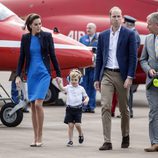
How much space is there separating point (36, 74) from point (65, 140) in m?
1.17

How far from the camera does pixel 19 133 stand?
13938 mm

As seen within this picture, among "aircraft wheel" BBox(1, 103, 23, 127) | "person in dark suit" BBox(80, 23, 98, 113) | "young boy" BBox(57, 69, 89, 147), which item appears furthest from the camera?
"person in dark suit" BBox(80, 23, 98, 113)

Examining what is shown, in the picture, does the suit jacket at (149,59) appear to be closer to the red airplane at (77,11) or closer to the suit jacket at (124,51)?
the suit jacket at (124,51)

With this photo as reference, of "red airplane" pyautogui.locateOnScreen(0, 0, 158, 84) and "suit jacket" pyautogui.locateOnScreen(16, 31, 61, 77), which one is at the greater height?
"red airplane" pyautogui.locateOnScreen(0, 0, 158, 84)

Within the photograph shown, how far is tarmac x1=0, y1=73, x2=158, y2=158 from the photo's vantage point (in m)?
11.6

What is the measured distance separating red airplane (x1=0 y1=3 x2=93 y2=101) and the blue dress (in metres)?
3.24

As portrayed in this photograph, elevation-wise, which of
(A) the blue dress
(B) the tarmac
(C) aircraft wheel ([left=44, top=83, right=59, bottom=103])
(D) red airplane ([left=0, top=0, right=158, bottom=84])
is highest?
(D) red airplane ([left=0, top=0, right=158, bottom=84])

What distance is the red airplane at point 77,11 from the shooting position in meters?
20.5

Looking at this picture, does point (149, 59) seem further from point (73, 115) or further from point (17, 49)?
point (17, 49)

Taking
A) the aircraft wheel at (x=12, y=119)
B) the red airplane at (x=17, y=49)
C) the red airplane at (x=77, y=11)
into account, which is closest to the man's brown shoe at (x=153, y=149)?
the aircraft wheel at (x=12, y=119)

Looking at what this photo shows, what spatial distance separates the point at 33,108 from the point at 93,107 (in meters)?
5.76

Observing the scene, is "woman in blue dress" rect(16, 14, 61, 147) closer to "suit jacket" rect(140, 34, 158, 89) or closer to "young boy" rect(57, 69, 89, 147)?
"young boy" rect(57, 69, 89, 147)

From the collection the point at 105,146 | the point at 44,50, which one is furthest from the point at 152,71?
the point at 44,50

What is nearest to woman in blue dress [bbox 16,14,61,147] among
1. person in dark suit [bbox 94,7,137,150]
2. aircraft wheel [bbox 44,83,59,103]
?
person in dark suit [bbox 94,7,137,150]
